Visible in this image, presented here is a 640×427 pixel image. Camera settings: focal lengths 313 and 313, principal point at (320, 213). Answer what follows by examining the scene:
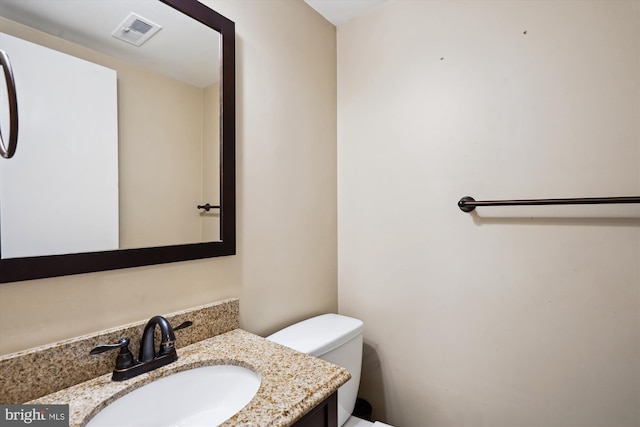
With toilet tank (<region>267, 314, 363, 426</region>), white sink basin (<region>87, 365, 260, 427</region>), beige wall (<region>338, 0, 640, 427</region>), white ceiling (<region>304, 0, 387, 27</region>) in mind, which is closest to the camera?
white sink basin (<region>87, 365, 260, 427</region>)

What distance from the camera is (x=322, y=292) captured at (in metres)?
1.54

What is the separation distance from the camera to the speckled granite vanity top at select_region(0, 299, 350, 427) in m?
0.66

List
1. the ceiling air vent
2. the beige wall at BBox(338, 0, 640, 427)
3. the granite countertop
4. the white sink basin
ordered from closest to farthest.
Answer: the granite countertop < the white sink basin < the ceiling air vent < the beige wall at BBox(338, 0, 640, 427)

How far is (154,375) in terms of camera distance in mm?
800

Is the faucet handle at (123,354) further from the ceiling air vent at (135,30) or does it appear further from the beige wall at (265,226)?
the ceiling air vent at (135,30)

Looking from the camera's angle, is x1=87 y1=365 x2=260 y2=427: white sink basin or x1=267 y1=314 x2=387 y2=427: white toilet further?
x1=267 y1=314 x2=387 y2=427: white toilet

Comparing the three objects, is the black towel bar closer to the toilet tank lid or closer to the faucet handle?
the toilet tank lid

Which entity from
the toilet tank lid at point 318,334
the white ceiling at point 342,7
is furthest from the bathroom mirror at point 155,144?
the white ceiling at point 342,7

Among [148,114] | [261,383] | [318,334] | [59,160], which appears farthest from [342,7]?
[261,383]

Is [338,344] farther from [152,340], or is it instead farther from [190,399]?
[152,340]

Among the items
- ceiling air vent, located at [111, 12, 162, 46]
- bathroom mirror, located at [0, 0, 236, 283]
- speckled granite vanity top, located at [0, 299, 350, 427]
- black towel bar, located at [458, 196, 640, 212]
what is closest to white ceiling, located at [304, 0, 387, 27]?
bathroom mirror, located at [0, 0, 236, 283]

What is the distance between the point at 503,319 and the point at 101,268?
134cm

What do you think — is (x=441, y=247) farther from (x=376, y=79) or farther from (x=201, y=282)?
(x=201, y=282)

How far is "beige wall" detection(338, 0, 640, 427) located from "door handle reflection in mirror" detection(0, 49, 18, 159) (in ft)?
3.99
